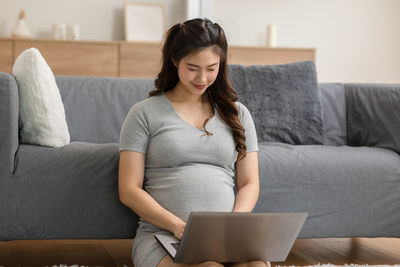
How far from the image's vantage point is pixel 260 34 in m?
6.07

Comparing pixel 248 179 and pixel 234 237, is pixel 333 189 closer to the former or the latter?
pixel 248 179

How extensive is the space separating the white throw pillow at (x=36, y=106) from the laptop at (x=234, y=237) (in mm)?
738

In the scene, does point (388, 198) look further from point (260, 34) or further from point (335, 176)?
point (260, 34)

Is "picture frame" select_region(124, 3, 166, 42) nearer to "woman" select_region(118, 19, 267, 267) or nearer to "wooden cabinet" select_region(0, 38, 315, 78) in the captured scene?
"wooden cabinet" select_region(0, 38, 315, 78)

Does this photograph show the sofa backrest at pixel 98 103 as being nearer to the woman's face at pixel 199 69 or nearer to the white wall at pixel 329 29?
the woman's face at pixel 199 69

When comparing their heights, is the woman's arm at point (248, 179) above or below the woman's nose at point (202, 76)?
below

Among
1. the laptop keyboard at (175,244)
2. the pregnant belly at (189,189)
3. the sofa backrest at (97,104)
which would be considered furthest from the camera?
the sofa backrest at (97,104)

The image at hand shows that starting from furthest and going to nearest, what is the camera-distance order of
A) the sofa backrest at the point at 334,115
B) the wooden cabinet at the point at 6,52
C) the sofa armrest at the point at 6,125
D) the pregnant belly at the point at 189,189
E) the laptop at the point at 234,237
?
1. the wooden cabinet at the point at 6,52
2. the sofa backrest at the point at 334,115
3. the sofa armrest at the point at 6,125
4. the pregnant belly at the point at 189,189
5. the laptop at the point at 234,237

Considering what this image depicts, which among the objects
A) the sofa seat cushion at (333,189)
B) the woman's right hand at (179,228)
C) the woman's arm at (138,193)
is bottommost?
the sofa seat cushion at (333,189)

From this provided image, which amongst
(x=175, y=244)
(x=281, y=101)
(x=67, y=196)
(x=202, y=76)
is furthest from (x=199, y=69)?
(x=281, y=101)

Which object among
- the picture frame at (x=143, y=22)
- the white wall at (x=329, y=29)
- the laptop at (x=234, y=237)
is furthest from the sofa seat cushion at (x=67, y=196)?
the white wall at (x=329, y=29)

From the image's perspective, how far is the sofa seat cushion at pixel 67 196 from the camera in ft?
6.66

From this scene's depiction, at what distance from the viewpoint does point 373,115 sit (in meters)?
2.82

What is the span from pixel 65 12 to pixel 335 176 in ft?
13.2
